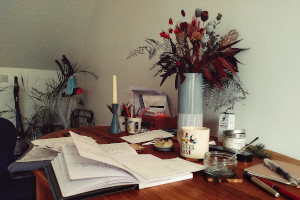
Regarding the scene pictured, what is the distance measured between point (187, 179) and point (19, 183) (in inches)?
36.4

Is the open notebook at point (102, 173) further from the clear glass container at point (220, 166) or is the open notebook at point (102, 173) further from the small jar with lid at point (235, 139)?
the small jar with lid at point (235, 139)

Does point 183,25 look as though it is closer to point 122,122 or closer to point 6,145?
point 122,122

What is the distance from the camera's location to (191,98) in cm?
99

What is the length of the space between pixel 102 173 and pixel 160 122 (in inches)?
29.2

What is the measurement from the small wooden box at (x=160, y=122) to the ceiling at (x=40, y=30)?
6.25ft

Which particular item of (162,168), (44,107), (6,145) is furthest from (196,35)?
(44,107)

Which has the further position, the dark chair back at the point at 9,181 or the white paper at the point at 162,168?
the dark chair back at the point at 9,181

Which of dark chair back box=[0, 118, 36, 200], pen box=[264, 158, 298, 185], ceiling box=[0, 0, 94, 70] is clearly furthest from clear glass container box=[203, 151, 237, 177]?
ceiling box=[0, 0, 94, 70]

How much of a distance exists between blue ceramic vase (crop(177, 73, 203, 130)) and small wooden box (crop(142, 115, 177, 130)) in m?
0.20

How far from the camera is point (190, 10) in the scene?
4.52 ft

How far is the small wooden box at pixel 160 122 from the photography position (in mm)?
1212

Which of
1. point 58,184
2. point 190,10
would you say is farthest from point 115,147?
point 190,10

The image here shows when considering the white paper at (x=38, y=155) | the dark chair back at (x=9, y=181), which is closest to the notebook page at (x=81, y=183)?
the white paper at (x=38, y=155)

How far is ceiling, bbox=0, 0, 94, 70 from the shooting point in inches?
91.8
